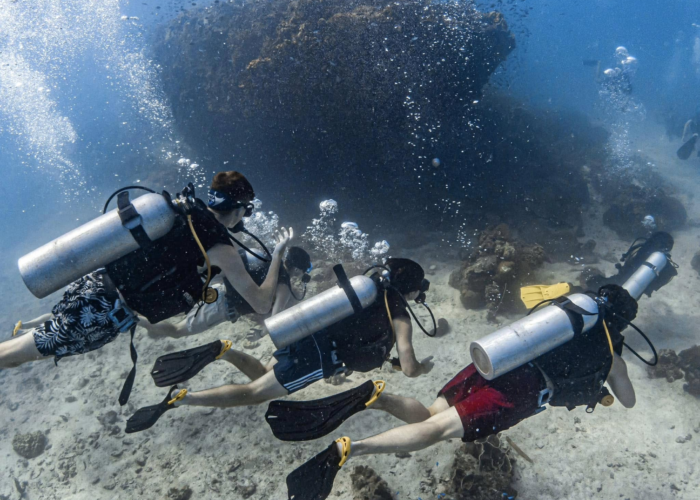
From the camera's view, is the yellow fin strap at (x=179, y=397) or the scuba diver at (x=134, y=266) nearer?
the scuba diver at (x=134, y=266)

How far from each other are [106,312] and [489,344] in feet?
13.2

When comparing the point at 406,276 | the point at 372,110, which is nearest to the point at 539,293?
the point at 406,276

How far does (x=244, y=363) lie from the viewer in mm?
4844

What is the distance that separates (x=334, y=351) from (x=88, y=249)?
274 cm

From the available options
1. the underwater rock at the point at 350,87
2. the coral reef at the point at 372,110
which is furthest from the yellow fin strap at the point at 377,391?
the underwater rock at the point at 350,87

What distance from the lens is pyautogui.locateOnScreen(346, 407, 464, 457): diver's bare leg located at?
11.4 ft

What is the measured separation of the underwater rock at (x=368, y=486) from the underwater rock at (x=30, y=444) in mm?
5985

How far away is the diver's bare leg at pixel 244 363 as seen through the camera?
464cm

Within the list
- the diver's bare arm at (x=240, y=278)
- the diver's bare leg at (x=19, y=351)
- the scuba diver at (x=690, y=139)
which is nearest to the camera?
the diver's bare arm at (x=240, y=278)

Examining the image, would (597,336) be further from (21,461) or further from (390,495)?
(21,461)

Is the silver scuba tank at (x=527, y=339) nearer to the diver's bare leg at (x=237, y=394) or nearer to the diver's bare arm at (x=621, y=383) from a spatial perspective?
the diver's bare arm at (x=621, y=383)

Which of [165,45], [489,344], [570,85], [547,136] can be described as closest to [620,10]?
[570,85]

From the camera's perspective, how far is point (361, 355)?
4.00m

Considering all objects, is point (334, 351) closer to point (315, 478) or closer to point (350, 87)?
point (315, 478)
